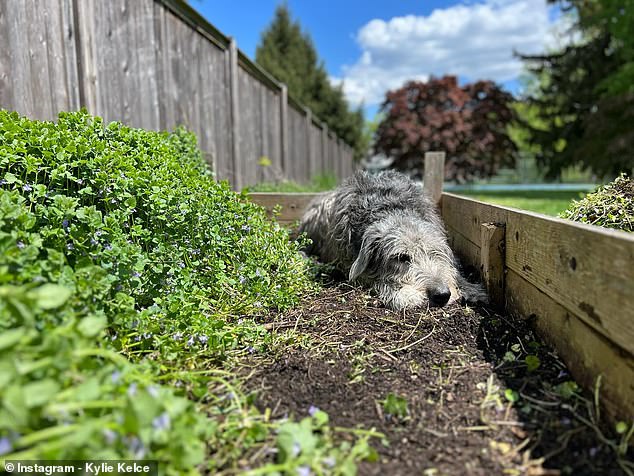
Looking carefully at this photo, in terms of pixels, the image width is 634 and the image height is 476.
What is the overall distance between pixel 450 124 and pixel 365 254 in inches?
926

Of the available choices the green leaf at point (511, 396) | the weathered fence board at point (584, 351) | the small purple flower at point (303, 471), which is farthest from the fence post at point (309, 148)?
the small purple flower at point (303, 471)

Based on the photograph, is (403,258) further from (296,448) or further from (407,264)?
(296,448)

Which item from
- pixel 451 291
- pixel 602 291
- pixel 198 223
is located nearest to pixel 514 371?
pixel 602 291

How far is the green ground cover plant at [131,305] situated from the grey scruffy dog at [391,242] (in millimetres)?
569

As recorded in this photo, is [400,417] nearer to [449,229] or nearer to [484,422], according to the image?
[484,422]

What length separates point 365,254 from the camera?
12.5ft

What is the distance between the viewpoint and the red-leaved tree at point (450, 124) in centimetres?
2509

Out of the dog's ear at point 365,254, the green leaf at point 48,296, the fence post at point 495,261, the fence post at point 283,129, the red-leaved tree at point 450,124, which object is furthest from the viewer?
the red-leaved tree at point 450,124

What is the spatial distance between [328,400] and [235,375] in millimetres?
479

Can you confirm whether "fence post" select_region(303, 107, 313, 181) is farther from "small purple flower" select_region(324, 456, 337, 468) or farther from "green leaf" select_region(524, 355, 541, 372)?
"small purple flower" select_region(324, 456, 337, 468)

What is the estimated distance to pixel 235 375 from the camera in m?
2.14

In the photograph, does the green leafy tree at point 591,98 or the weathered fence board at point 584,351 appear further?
the green leafy tree at point 591,98

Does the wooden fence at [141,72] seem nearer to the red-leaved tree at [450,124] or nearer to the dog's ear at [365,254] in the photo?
the dog's ear at [365,254]

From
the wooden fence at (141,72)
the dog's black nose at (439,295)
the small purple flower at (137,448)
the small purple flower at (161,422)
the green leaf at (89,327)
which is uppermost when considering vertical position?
the wooden fence at (141,72)
